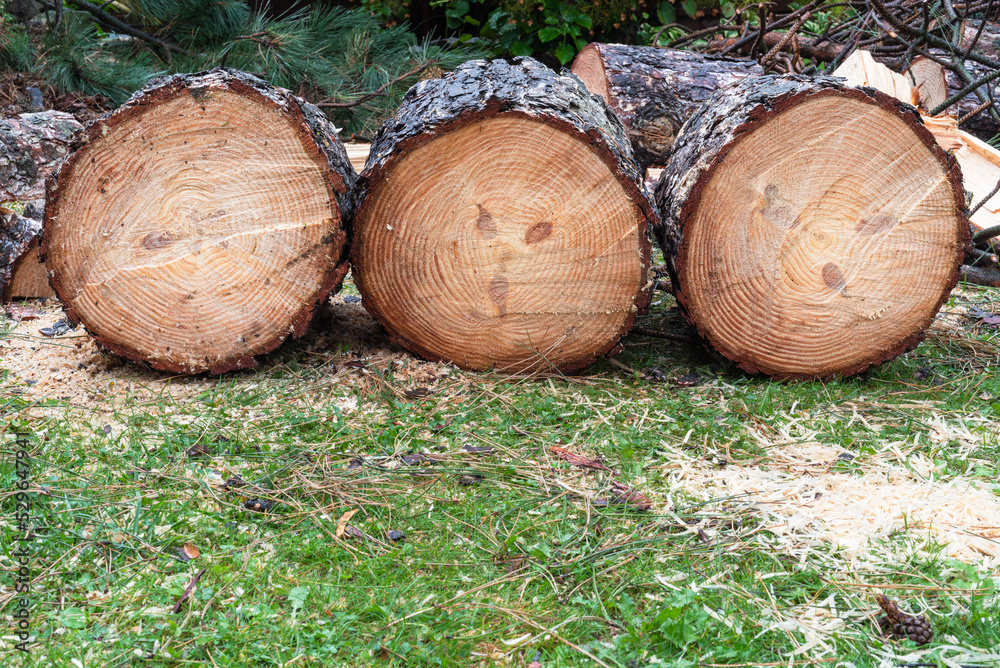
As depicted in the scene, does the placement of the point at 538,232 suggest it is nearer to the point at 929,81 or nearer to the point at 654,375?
the point at 654,375

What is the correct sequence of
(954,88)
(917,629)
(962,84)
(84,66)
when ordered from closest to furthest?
1. (917,629)
2. (962,84)
3. (954,88)
4. (84,66)

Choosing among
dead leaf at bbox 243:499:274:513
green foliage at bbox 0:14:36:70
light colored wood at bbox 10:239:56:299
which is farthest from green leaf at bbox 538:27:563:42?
dead leaf at bbox 243:499:274:513

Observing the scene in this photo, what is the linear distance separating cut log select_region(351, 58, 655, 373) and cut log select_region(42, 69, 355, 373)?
0.21 metres

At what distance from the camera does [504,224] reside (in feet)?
9.71

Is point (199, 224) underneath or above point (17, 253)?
above

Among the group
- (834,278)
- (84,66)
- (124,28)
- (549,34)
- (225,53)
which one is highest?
(549,34)

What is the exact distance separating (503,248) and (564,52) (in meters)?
4.31

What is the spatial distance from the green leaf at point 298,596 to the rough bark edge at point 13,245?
2930 millimetres

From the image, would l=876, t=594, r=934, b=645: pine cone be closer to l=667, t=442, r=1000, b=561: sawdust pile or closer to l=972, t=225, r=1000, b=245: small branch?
l=667, t=442, r=1000, b=561: sawdust pile

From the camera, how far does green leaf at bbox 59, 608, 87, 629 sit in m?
1.71

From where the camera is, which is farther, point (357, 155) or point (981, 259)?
point (357, 155)

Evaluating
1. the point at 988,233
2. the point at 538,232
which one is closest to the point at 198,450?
the point at 538,232

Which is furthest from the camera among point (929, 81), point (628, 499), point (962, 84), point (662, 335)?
point (929, 81)

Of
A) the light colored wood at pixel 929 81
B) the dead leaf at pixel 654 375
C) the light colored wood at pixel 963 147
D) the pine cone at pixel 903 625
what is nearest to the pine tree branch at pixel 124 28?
the light colored wood at pixel 963 147
